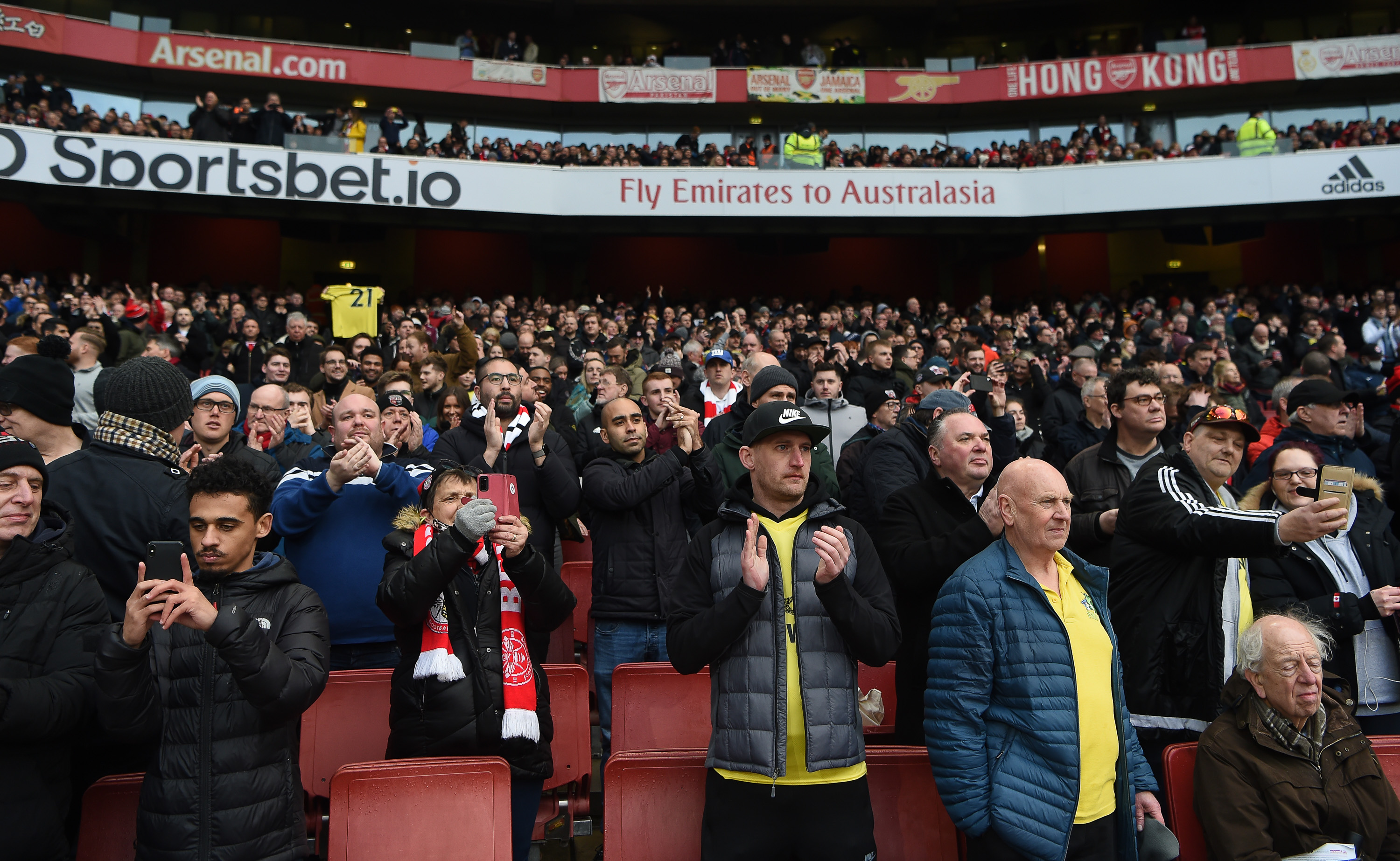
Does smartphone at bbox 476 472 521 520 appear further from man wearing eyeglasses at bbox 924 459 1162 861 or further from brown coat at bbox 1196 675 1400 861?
Answer: brown coat at bbox 1196 675 1400 861

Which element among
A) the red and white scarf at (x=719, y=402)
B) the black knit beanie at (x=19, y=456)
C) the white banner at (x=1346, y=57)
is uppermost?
the white banner at (x=1346, y=57)

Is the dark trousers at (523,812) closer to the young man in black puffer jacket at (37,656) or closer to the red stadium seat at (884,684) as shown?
the young man in black puffer jacket at (37,656)

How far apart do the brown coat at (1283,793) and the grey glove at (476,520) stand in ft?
7.70

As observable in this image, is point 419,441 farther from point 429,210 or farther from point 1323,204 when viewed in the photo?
point 1323,204

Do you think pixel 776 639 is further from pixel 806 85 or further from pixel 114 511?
pixel 806 85

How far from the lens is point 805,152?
58.6 feet

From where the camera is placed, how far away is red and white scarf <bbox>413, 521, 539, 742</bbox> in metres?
2.72

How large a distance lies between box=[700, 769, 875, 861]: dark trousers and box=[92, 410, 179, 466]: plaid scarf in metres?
2.12

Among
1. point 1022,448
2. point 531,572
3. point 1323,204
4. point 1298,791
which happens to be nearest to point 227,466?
point 531,572

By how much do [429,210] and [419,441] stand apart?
46.1 ft

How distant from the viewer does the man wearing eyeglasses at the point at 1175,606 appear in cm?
294

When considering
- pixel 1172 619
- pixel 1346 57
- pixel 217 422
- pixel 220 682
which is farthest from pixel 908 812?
pixel 1346 57

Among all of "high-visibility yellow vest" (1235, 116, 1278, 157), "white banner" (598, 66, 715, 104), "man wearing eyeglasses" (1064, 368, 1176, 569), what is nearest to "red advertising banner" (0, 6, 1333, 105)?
"white banner" (598, 66, 715, 104)

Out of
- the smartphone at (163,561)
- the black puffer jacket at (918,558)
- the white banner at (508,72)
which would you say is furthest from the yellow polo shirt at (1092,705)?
the white banner at (508,72)
